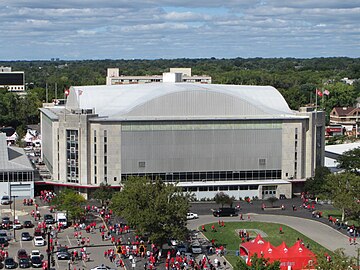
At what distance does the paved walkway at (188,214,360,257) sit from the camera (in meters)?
67.9

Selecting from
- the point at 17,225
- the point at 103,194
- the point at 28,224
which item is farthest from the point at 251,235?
the point at 17,225

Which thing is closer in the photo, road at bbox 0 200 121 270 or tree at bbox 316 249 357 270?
tree at bbox 316 249 357 270

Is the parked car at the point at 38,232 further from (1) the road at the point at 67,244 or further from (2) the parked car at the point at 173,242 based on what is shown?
(2) the parked car at the point at 173,242

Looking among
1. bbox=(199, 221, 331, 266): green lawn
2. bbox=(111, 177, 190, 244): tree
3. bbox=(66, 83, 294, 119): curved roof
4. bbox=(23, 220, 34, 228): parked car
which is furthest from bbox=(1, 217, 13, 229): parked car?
bbox=(66, 83, 294, 119): curved roof

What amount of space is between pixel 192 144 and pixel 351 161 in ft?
77.0

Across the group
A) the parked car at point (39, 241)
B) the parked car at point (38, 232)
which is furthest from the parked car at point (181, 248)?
the parked car at point (38, 232)

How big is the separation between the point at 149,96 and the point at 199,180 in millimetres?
13452

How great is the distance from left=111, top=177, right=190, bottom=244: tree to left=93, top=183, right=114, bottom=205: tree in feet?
57.1

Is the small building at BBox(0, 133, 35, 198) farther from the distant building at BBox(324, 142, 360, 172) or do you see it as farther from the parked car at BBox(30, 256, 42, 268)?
the distant building at BBox(324, 142, 360, 172)

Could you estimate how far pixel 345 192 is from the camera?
7612 cm

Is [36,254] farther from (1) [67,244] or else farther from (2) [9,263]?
(1) [67,244]

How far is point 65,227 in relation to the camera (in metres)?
74.8

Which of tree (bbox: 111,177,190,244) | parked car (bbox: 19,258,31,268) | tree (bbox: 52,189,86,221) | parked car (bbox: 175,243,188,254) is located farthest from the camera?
tree (bbox: 52,189,86,221)

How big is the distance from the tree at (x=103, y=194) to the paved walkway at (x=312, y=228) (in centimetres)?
1162
